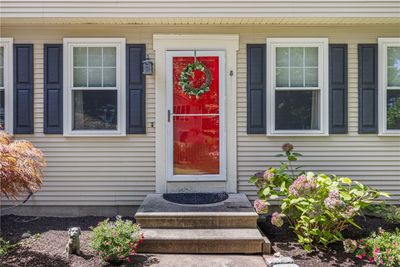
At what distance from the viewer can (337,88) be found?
5121mm

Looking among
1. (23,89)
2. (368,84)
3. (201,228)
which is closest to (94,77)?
(23,89)

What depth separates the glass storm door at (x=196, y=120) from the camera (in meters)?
5.15

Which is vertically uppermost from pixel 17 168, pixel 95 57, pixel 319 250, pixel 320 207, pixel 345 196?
pixel 95 57

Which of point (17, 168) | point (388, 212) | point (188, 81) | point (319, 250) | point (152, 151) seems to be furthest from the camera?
point (152, 151)

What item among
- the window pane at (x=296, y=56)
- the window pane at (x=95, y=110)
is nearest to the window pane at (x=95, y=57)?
the window pane at (x=95, y=110)

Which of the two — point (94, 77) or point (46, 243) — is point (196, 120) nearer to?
point (94, 77)

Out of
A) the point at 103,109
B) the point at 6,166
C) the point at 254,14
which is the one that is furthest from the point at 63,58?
the point at 254,14

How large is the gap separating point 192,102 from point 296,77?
161 cm

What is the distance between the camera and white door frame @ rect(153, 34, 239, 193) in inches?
201

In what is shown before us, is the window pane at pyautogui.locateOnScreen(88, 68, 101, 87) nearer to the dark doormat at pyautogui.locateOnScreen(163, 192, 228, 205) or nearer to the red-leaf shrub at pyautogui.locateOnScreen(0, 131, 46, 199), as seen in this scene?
the red-leaf shrub at pyautogui.locateOnScreen(0, 131, 46, 199)

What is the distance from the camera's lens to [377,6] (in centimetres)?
479

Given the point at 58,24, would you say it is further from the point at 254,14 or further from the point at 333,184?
the point at 333,184

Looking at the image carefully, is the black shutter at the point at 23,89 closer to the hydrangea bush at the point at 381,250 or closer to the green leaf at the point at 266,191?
the green leaf at the point at 266,191

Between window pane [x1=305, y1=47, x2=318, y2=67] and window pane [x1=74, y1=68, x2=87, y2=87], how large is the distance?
3.34 m
